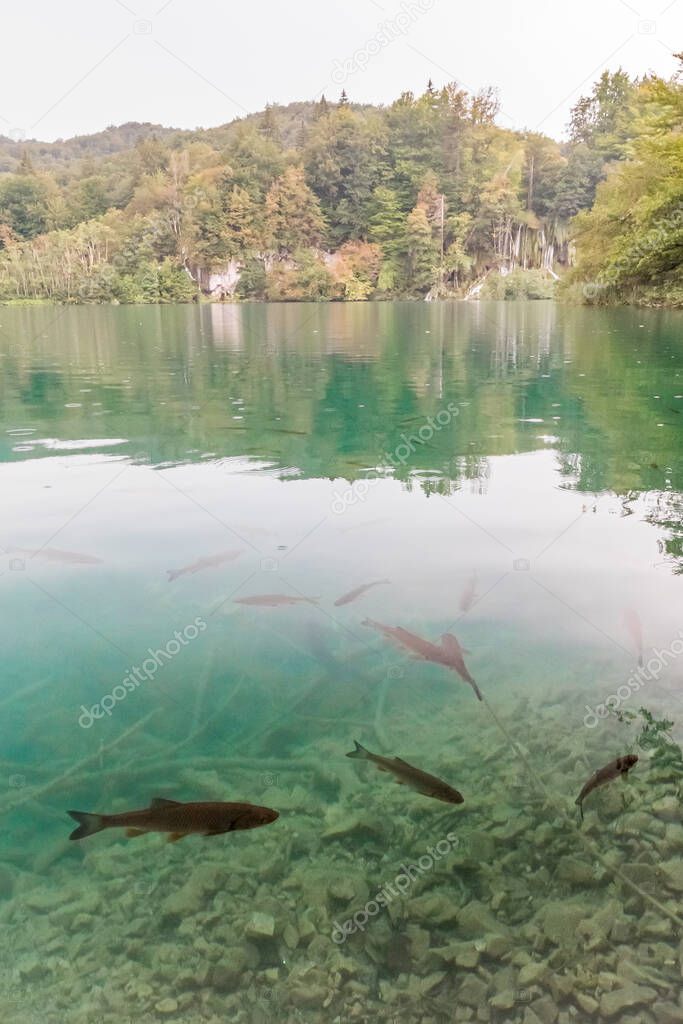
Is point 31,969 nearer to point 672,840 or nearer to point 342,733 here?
point 342,733

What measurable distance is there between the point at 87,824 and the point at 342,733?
121cm

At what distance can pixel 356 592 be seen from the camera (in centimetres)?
474

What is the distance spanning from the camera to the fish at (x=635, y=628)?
398 centimetres

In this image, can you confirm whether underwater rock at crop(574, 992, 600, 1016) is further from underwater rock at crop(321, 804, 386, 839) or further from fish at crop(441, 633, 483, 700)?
fish at crop(441, 633, 483, 700)

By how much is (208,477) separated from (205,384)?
735cm

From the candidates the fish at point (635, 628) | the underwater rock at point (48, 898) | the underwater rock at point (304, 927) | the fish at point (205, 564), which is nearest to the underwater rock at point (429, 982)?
the underwater rock at point (304, 927)

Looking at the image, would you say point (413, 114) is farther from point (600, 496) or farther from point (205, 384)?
point (600, 496)

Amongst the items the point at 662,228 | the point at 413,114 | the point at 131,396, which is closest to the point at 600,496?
the point at 131,396

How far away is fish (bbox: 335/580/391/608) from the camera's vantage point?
15.1 ft

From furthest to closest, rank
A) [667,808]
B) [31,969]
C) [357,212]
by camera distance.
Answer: [357,212] < [667,808] < [31,969]

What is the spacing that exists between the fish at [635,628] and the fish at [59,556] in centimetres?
357

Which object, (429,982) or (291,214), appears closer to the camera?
(429,982)

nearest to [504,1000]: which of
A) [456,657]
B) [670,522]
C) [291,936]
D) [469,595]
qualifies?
[291,936]

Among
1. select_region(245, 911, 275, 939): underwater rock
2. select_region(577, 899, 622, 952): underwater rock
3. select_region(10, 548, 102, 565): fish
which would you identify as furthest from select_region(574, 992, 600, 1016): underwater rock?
select_region(10, 548, 102, 565): fish
